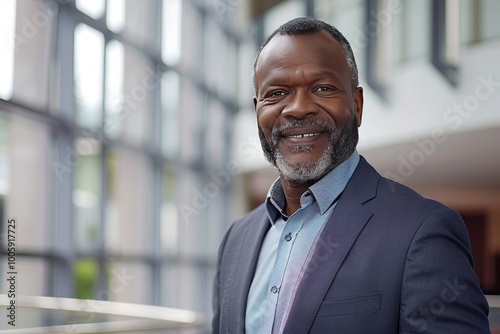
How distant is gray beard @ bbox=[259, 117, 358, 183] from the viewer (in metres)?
1.58

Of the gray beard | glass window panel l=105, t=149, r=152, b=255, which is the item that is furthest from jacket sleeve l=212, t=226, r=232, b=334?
glass window panel l=105, t=149, r=152, b=255

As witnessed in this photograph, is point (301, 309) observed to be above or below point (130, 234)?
below

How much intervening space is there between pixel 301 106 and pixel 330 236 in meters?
0.29

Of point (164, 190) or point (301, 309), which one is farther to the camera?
point (164, 190)

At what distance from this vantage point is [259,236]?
1.78m

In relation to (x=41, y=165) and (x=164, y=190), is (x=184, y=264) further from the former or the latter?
(x=41, y=165)

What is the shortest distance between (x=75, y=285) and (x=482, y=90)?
4.13 metres

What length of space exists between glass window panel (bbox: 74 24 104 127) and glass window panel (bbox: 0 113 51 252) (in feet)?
2.23

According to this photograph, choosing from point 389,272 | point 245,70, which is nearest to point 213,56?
point 245,70

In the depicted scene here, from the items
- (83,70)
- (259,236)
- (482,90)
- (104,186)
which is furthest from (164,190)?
(259,236)

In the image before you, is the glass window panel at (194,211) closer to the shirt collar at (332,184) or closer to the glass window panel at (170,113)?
the glass window panel at (170,113)

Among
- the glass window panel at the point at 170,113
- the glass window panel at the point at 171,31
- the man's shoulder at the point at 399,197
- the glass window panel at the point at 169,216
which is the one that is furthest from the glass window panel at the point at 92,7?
the man's shoulder at the point at 399,197

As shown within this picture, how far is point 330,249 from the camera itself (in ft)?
4.91

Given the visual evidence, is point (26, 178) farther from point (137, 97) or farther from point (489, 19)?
point (489, 19)
